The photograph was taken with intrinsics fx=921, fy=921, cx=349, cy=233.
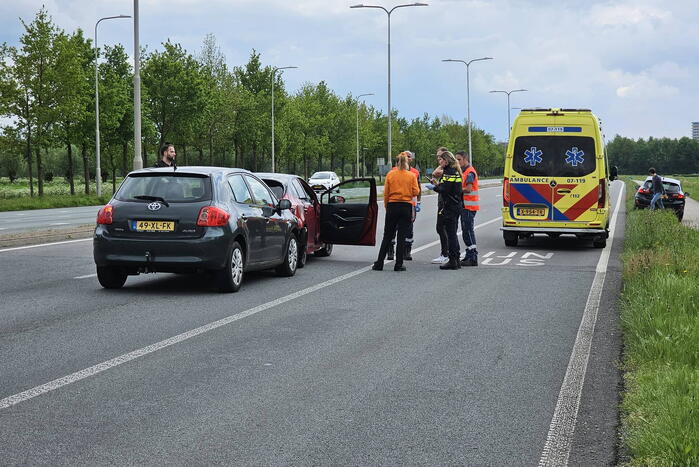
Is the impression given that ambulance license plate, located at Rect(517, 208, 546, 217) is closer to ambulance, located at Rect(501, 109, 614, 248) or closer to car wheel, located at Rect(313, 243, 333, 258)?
ambulance, located at Rect(501, 109, 614, 248)

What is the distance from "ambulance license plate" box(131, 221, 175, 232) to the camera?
1052 cm

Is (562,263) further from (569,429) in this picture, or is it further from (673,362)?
(569,429)

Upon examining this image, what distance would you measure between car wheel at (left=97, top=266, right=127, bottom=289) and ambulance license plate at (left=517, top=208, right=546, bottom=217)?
8.71 meters

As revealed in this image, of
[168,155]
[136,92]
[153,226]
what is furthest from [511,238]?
[136,92]

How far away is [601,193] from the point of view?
1706cm

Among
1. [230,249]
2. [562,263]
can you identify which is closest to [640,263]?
[562,263]

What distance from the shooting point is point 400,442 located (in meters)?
4.83

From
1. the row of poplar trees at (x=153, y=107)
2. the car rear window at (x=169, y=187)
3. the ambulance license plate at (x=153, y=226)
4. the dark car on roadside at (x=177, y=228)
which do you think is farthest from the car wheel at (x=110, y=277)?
the row of poplar trees at (x=153, y=107)

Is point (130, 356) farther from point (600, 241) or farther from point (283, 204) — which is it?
point (600, 241)

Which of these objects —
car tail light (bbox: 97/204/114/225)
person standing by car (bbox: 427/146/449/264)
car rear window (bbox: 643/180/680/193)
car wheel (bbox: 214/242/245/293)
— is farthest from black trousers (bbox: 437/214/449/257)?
car rear window (bbox: 643/180/680/193)

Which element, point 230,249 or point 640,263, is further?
point 640,263

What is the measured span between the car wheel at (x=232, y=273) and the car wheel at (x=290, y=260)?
4.68 ft

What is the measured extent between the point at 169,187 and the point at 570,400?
635 centimetres

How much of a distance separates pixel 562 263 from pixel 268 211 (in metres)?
5.49
